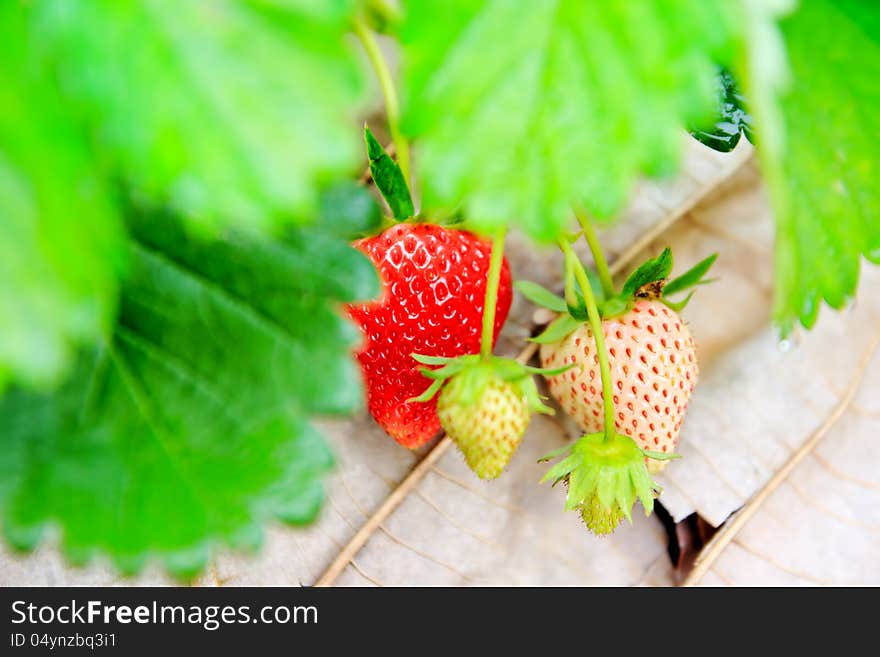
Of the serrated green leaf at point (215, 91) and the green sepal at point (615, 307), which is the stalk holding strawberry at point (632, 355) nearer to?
the green sepal at point (615, 307)

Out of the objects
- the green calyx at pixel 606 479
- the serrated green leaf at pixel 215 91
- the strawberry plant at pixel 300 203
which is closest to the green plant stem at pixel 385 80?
the strawberry plant at pixel 300 203

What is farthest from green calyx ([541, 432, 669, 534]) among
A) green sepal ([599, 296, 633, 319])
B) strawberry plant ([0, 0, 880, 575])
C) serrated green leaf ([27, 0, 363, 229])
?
serrated green leaf ([27, 0, 363, 229])

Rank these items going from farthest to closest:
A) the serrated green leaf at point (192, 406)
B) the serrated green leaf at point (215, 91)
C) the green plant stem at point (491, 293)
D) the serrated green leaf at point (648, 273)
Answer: the serrated green leaf at point (648, 273)
the green plant stem at point (491, 293)
the serrated green leaf at point (192, 406)
the serrated green leaf at point (215, 91)

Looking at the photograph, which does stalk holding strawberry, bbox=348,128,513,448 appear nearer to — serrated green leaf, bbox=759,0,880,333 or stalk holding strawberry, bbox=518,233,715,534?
stalk holding strawberry, bbox=518,233,715,534

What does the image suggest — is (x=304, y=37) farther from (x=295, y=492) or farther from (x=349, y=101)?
(x=295, y=492)

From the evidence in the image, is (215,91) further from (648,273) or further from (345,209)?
(648,273)

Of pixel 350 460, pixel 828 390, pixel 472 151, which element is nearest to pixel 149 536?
pixel 472 151

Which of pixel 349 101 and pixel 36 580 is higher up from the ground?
pixel 349 101
